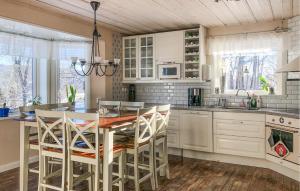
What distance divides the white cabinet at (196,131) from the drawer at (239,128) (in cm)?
14

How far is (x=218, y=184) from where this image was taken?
325 centimetres

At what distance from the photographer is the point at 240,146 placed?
3980 mm

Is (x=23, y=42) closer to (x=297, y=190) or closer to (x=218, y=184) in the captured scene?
(x=218, y=184)

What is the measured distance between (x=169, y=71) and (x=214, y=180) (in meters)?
2.09

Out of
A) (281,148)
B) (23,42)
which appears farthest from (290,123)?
(23,42)

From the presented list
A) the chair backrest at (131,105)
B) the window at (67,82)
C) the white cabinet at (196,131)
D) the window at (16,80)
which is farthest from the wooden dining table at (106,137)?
the window at (67,82)

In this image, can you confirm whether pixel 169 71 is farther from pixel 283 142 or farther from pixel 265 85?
pixel 283 142

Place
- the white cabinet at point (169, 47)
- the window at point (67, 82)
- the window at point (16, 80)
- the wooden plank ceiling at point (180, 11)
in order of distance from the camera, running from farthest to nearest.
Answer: the window at point (67, 82)
the white cabinet at point (169, 47)
the window at point (16, 80)
the wooden plank ceiling at point (180, 11)

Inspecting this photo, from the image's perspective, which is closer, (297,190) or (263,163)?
(297,190)

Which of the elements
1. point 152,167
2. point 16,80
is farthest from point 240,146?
point 16,80

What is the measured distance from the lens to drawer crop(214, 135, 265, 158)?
3848 mm

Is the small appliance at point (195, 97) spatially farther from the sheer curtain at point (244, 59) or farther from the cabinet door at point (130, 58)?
the cabinet door at point (130, 58)

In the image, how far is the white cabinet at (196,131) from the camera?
420 centimetres

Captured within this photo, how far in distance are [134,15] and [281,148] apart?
278 cm
